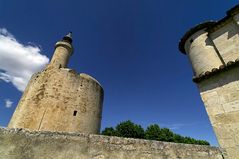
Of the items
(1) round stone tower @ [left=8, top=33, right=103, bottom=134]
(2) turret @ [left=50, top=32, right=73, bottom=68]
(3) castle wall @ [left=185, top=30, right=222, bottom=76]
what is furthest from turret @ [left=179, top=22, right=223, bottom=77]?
(2) turret @ [left=50, top=32, right=73, bottom=68]

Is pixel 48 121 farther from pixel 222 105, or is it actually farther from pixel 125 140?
pixel 222 105

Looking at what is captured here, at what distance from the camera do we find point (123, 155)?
3094 mm

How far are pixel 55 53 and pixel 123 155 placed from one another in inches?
485

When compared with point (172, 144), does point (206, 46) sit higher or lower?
higher

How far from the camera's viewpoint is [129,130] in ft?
84.0

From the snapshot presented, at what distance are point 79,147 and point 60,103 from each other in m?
7.60

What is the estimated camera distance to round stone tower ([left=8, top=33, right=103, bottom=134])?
923 centimetres

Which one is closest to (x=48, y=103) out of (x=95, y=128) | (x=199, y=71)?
(x=95, y=128)

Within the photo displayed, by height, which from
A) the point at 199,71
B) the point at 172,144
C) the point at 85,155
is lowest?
the point at 85,155

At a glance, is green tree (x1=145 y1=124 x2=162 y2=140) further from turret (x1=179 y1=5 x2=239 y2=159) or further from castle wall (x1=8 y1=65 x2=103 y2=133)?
turret (x1=179 y1=5 x2=239 y2=159)

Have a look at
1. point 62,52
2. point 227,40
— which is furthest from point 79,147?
point 62,52

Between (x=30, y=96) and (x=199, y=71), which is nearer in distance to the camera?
(x=199, y=71)

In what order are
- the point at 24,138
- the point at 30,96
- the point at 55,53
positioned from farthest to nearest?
the point at 55,53 < the point at 30,96 < the point at 24,138

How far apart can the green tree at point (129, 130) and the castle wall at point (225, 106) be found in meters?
22.1
